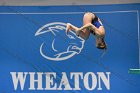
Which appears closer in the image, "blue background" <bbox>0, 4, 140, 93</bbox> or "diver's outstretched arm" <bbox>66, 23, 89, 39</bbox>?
"diver's outstretched arm" <bbox>66, 23, 89, 39</bbox>

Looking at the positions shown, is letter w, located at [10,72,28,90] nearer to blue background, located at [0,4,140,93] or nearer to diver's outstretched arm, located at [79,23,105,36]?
blue background, located at [0,4,140,93]

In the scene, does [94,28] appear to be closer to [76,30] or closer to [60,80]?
[76,30]

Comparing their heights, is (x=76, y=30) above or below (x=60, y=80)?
above

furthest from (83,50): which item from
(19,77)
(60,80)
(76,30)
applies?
(76,30)

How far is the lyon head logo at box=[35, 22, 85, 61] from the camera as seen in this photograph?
6.83m

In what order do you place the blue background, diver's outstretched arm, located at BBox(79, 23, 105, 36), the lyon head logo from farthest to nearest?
the lyon head logo
the blue background
diver's outstretched arm, located at BBox(79, 23, 105, 36)

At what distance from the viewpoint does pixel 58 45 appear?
22.5 feet

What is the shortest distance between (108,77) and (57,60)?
0.91m

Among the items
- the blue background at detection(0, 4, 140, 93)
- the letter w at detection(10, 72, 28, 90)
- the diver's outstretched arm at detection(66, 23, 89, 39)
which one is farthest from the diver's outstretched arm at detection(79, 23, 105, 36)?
the letter w at detection(10, 72, 28, 90)

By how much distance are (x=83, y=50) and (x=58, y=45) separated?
436 mm

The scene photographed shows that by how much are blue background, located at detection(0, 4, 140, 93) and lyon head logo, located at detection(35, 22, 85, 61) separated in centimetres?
8

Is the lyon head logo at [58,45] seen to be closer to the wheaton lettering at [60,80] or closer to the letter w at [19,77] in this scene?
the wheaton lettering at [60,80]

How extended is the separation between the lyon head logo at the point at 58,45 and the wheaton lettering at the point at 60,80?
0.31m

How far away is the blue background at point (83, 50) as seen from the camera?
22.1 ft
